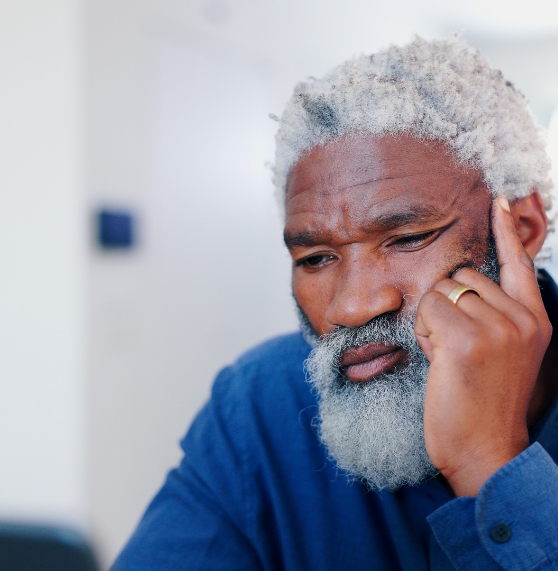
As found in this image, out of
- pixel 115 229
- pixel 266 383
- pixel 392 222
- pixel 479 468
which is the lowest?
pixel 479 468

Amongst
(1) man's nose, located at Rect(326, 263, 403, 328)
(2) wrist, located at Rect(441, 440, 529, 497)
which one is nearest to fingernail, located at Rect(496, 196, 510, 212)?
(1) man's nose, located at Rect(326, 263, 403, 328)

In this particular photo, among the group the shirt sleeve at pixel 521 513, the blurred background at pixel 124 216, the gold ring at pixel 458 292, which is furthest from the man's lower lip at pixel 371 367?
the blurred background at pixel 124 216

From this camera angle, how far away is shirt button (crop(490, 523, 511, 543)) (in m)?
0.76

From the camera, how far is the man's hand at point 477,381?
0.79 metres

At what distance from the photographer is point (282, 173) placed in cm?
109

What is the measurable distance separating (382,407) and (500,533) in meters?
0.24

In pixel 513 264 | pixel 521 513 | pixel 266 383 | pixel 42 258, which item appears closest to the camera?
pixel 521 513

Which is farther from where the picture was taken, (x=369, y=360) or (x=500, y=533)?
(x=369, y=360)

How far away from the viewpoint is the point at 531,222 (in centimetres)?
103

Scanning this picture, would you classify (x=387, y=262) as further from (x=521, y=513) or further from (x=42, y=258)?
(x=42, y=258)

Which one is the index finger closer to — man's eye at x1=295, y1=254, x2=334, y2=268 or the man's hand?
the man's hand

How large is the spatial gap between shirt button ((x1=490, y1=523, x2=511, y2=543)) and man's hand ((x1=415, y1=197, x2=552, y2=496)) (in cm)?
5

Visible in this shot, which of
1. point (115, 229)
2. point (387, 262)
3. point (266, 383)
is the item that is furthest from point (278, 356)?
point (115, 229)

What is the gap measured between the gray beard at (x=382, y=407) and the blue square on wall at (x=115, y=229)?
3.71ft
